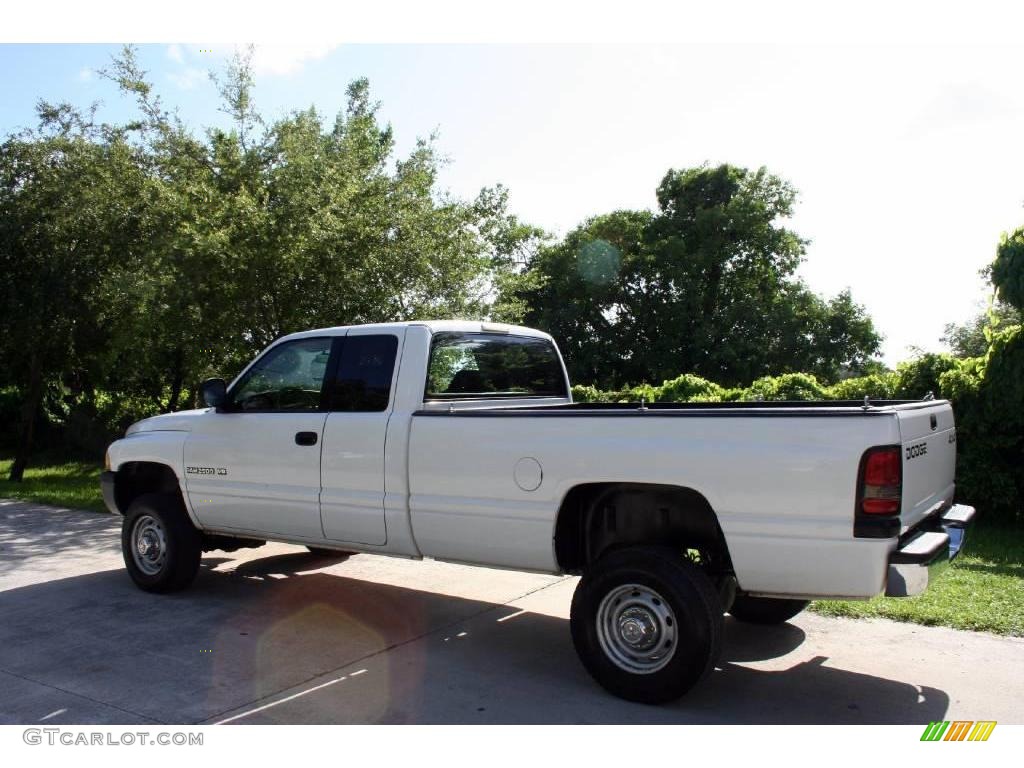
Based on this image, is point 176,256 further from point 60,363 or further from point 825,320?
point 825,320

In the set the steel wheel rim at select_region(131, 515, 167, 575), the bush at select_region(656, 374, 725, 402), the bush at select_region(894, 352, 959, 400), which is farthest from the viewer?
the bush at select_region(656, 374, 725, 402)

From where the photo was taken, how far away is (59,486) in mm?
14523

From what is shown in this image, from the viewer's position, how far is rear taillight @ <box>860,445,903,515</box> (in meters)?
3.92

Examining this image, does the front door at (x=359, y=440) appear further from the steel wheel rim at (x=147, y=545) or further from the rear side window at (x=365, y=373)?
the steel wheel rim at (x=147, y=545)

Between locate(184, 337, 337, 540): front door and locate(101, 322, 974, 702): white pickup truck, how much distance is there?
16 millimetres

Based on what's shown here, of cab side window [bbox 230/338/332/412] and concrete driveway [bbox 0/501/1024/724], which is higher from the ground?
cab side window [bbox 230/338/332/412]

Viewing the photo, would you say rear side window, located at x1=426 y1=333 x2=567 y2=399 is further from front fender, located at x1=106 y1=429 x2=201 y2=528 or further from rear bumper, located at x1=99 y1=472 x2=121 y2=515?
rear bumper, located at x1=99 y1=472 x2=121 y2=515

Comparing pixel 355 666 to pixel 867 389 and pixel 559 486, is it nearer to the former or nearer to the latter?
pixel 559 486

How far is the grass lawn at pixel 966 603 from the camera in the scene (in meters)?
5.77

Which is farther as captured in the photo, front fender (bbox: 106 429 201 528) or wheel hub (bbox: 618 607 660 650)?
front fender (bbox: 106 429 201 528)

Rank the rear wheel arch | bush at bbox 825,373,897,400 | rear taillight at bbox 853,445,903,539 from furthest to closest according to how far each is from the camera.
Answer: bush at bbox 825,373,897,400 < the rear wheel arch < rear taillight at bbox 853,445,903,539

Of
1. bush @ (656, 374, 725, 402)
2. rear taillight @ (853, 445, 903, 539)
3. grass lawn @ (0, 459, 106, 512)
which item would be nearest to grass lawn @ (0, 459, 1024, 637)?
rear taillight @ (853, 445, 903, 539)

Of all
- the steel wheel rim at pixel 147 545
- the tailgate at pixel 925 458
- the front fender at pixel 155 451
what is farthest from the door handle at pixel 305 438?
the tailgate at pixel 925 458

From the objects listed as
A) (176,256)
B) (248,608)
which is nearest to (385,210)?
(176,256)
